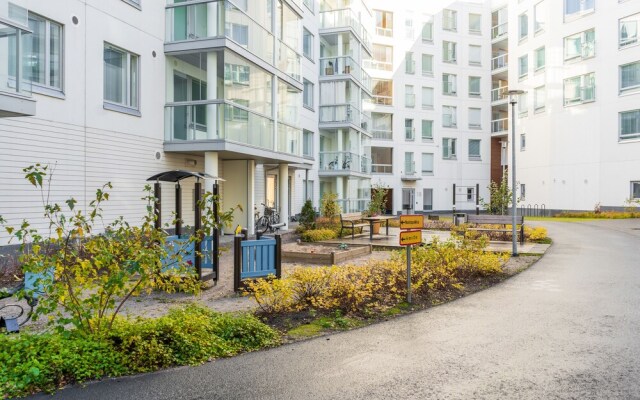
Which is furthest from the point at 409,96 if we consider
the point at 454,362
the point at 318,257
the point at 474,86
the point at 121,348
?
the point at 121,348

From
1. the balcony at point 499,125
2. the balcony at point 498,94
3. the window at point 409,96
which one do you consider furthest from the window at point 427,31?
the balcony at point 499,125

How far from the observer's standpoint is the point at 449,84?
5119cm

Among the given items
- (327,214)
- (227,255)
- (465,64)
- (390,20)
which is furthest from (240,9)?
(465,64)

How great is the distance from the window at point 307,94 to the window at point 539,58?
68.9 ft

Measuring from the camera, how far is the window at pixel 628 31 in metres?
33.7

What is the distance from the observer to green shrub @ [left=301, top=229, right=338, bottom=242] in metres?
20.4

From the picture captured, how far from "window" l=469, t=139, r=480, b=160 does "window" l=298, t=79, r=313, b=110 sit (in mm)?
25401

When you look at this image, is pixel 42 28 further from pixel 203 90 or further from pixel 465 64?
pixel 465 64

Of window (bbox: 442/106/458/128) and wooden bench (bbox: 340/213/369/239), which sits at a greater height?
window (bbox: 442/106/458/128)

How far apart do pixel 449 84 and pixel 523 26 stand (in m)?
9.15

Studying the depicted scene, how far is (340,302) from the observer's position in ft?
27.2

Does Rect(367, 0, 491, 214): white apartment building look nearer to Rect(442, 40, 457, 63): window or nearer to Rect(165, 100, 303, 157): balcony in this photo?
Rect(442, 40, 457, 63): window

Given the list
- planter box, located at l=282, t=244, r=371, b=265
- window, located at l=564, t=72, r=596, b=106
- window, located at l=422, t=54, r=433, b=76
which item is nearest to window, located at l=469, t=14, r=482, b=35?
window, located at l=422, t=54, r=433, b=76

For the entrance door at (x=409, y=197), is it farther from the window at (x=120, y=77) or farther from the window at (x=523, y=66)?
the window at (x=120, y=77)
